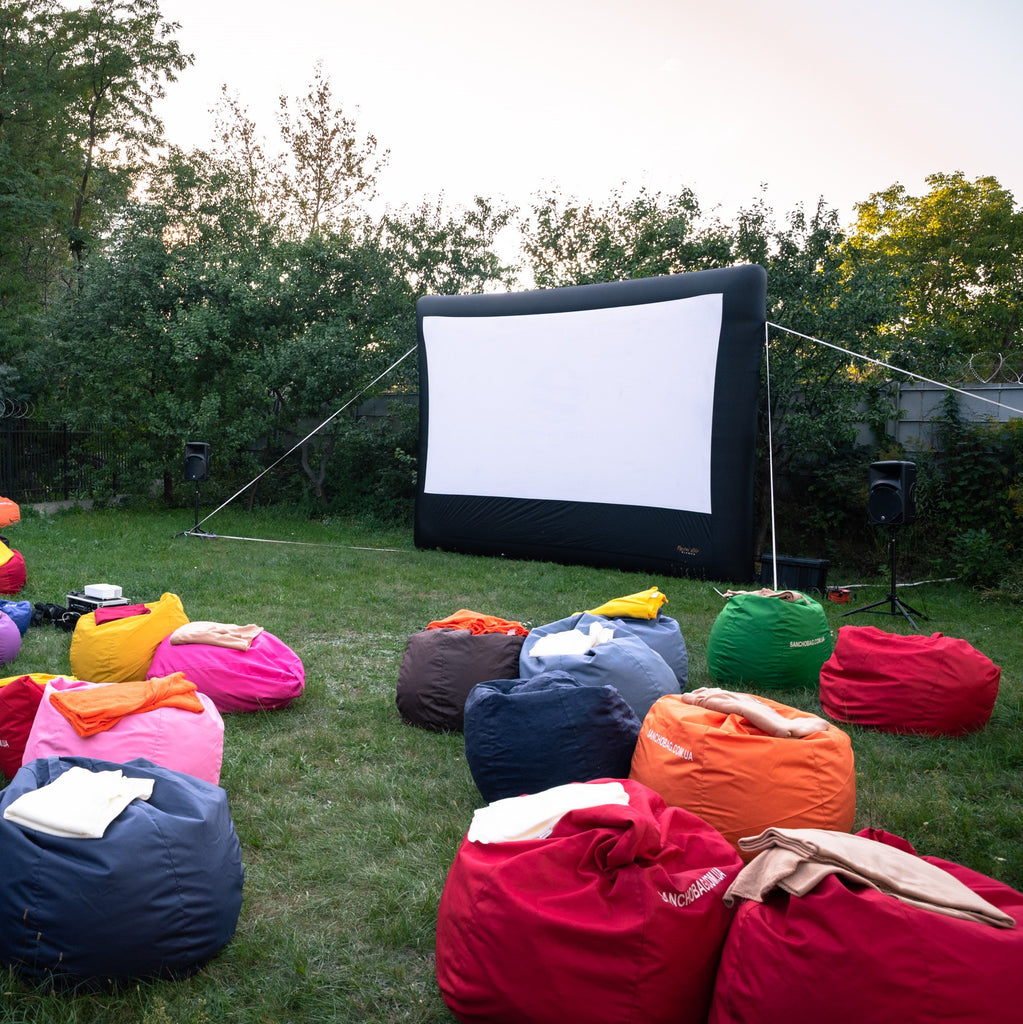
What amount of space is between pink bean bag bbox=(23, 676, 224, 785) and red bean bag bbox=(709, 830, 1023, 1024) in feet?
6.10

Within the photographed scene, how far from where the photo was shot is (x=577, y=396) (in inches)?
345

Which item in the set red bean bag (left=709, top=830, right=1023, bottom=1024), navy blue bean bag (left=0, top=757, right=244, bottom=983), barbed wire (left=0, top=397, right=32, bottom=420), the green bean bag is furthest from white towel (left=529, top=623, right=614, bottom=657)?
barbed wire (left=0, top=397, right=32, bottom=420)

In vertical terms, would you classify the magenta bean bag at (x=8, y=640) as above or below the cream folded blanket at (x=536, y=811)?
below

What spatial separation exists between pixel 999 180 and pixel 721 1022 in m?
28.2

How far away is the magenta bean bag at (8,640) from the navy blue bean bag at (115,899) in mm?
2809

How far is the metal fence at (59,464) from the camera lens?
1274 centimetres

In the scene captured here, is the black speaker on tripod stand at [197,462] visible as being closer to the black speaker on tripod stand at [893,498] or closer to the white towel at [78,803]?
the black speaker on tripod stand at [893,498]

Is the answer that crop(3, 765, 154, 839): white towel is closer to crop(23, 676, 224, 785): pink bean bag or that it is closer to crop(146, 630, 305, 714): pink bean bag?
crop(23, 676, 224, 785): pink bean bag

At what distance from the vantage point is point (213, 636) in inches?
156

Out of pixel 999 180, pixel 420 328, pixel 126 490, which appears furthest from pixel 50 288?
pixel 999 180

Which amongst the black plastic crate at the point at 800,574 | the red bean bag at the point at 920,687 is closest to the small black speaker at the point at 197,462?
the black plastic crate at the point at 800,574

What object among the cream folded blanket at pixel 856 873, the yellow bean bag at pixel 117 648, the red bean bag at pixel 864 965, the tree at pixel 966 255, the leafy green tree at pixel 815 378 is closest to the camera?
the red bean bag at pixel 864 965

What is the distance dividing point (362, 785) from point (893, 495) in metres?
4.78

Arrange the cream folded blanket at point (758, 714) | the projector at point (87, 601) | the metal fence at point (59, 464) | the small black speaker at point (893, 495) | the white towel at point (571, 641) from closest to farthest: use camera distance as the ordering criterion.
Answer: the cream folded blanket at point (758, 714) → the white towel at point (571, 641) → the projector at point (87, 601) → the small black speaker at point (893, 495) → the metal fence at point (59, 464)
